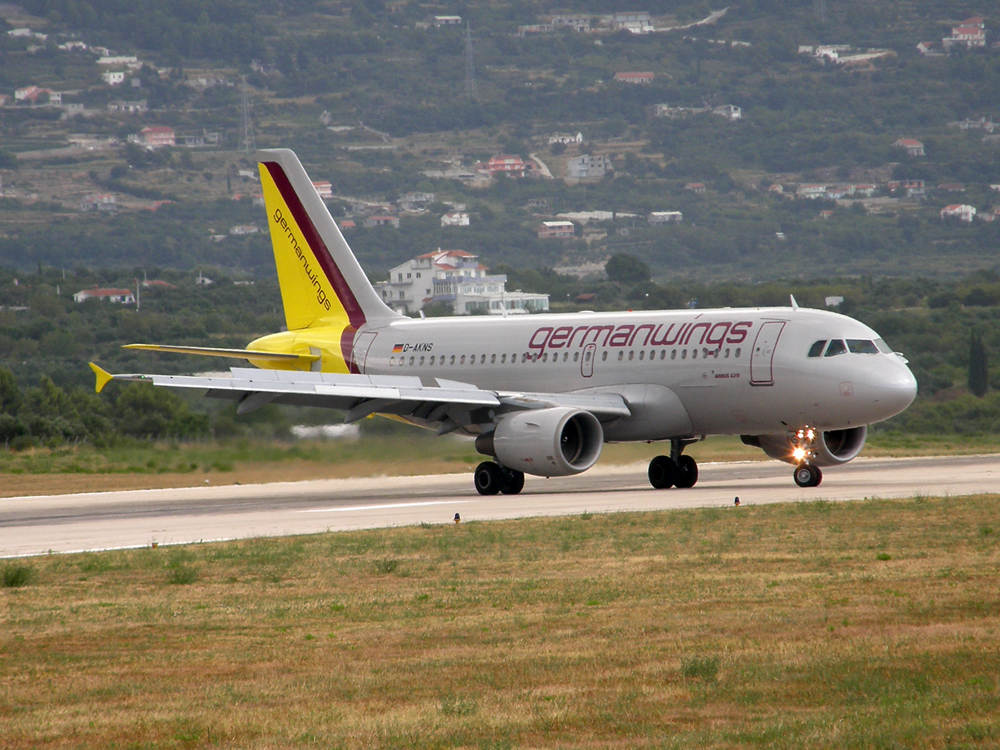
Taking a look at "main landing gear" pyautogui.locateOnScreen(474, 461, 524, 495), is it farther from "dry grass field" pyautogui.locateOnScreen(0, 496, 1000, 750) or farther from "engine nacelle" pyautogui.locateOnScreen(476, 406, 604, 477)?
"dry grass field" pyautogui.locateOnScreen(0, 496, 1000, 750)

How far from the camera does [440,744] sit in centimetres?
971

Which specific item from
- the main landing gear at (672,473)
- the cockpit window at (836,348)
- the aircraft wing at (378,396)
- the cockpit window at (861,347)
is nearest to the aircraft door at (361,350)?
the aircraft wing at (378,396)

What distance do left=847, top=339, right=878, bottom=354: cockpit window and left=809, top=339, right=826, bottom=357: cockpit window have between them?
0.54 m

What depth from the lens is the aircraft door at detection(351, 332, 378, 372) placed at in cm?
3941

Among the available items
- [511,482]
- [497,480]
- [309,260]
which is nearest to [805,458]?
[511,482]

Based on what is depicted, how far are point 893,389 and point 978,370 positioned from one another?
152ft

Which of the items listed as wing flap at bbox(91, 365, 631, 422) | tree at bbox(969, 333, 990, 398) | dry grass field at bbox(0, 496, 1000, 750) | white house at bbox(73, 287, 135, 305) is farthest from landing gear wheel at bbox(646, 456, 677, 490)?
white house at bbox(73, 287, 135, 305)

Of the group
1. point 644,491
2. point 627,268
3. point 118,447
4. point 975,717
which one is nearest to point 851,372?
point 644,491

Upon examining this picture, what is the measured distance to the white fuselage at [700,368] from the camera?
30.2 metres

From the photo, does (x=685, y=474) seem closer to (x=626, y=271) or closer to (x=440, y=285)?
(x=626, y=271)

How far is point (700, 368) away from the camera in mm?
31688

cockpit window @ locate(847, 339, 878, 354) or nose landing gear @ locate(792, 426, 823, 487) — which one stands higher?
cockpit window @ locate(847, 339, 878, 354)

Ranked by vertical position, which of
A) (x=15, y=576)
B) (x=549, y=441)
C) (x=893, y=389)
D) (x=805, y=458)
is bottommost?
(x=805, y=458)

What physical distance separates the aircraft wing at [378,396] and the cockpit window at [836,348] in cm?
466
